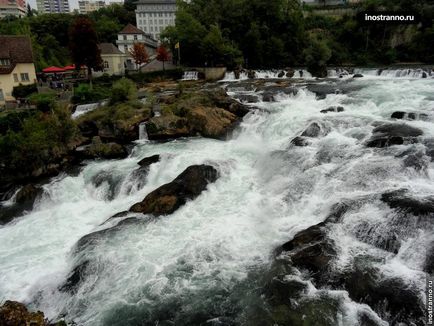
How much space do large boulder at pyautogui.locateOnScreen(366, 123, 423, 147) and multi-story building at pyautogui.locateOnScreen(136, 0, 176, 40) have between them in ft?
296

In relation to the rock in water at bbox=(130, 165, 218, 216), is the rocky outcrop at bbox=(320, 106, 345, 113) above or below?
above

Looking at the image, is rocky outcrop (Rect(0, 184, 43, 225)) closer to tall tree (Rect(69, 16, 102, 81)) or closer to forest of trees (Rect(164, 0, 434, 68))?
tall tree (Rect(69, 16, 102, 81))

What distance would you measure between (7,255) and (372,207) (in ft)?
49.3

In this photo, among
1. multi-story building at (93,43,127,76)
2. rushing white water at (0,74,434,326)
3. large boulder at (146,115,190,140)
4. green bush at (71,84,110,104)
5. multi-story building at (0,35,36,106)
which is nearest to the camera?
rushing white water at (0,74,434,326)

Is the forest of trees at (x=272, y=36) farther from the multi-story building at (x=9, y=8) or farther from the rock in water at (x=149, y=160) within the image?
the multi-story building at (x=9, y=8)

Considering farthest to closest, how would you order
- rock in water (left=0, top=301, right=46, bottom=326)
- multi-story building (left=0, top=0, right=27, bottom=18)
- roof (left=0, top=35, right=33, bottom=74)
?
multi-story building (left=0, top=0, right=27, bottom=18) → roof (left=0, top=35, right=33, bottom=74) → rock in water (left=0, top=301, right=46, bottom=326)

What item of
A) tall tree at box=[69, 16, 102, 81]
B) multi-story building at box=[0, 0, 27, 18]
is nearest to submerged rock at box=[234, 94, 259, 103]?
tall tree at box=[69, 16, 102, 81]

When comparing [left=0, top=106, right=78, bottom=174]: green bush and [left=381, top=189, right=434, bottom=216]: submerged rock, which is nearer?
[left=381, top=189, right=434, bottom=216]: submerged rock

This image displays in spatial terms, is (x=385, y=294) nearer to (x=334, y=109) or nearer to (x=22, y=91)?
(x=334, y=109)

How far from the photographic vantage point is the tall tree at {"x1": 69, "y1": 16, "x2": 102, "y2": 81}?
38094mm

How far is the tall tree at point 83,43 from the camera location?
38.1m

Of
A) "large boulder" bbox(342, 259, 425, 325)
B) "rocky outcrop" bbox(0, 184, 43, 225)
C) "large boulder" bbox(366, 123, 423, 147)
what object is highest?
"large boulder" bbox(366, 123, 423, 147)

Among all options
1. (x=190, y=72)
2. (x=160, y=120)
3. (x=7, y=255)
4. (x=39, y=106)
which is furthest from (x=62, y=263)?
(x=190, y=72)

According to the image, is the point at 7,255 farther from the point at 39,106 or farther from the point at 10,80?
the point at 10,80
